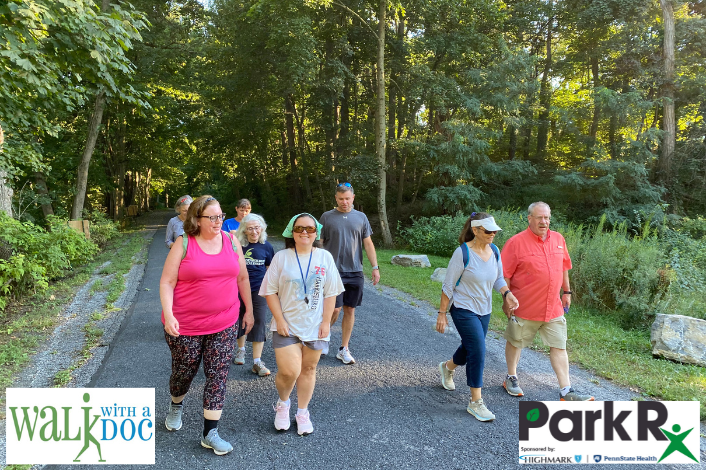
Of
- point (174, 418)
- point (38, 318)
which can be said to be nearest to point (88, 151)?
point (38, 318)

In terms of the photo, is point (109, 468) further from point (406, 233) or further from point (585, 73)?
point (585, 73)

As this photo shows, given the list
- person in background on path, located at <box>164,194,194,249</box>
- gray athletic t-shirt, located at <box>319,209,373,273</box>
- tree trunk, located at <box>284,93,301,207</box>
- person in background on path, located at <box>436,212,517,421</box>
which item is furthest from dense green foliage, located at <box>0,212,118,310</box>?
tree trunk, located at <box>284,93,301,207</box>

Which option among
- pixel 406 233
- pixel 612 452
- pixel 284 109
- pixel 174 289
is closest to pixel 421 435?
pixel 612 452

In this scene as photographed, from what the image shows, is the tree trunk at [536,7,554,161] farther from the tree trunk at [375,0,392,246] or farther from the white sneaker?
the white sneaker

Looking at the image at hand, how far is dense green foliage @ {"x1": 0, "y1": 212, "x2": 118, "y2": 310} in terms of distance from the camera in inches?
266

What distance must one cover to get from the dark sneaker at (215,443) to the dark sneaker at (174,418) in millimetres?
377

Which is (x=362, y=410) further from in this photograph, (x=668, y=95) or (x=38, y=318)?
(x=668, y=95)

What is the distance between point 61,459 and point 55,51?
559 centimetres

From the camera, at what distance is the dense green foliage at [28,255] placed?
22.1 ft

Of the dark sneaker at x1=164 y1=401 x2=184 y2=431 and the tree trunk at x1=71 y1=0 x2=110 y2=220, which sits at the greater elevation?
the tree trunk at x1=71 y1=0 x2=110 y2=220

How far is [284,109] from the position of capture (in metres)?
24.1

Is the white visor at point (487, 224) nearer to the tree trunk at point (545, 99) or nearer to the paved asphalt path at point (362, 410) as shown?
the paved asphalt path at point (362, 410)

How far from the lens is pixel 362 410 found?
12.6 ft

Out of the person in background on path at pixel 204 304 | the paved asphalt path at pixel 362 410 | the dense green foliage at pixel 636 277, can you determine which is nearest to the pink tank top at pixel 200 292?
the person in background on path at pixel 204 304
